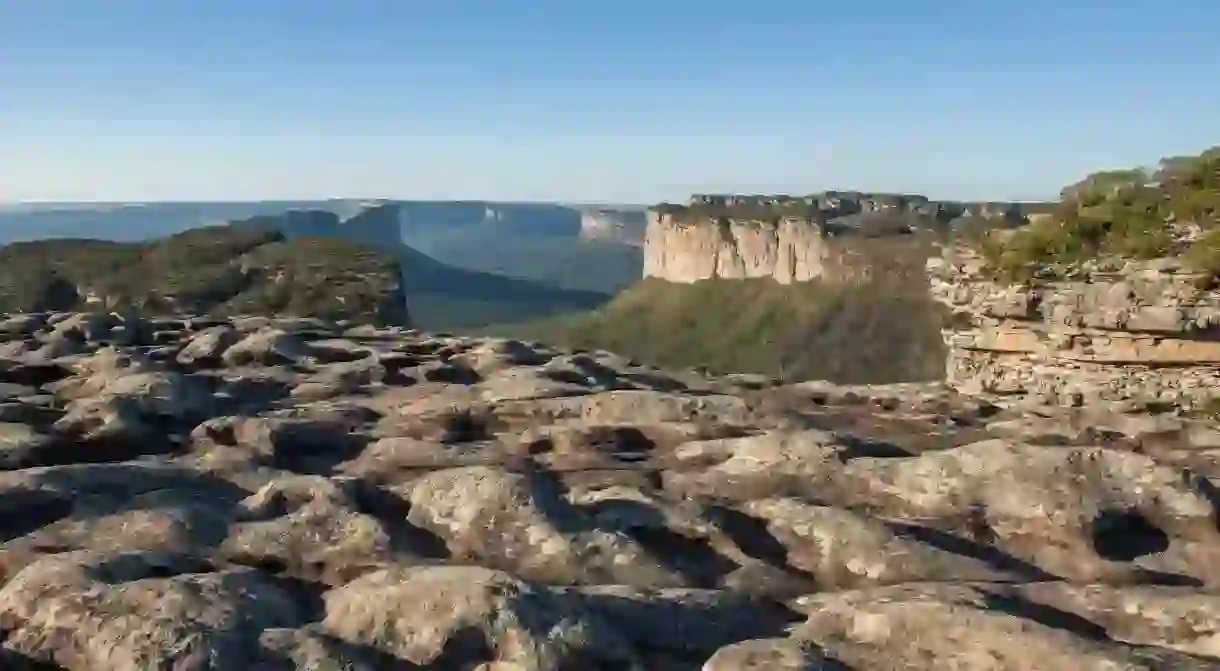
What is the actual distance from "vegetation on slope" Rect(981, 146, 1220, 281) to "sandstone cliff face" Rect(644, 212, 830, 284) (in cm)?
11585

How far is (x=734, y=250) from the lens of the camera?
519 ft

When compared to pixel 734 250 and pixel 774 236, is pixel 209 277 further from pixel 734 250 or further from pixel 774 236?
pixel 734 250

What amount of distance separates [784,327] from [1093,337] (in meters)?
112

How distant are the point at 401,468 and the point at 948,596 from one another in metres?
9.05

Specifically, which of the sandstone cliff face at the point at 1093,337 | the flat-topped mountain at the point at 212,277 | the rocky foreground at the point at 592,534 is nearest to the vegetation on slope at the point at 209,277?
the flat-topped mountain at the point at 212,277

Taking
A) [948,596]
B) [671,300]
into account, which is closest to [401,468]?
[948,596]

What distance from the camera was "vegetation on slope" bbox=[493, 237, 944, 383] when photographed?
11012 cm

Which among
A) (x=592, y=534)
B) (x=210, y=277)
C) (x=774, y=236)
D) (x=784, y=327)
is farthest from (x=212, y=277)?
(x=774, y=236)

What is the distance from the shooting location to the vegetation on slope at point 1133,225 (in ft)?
73.0

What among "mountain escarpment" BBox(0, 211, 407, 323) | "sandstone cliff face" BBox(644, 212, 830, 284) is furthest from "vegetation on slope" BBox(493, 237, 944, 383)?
"mountain escarpment" BBox(0, 211, 407, 323)

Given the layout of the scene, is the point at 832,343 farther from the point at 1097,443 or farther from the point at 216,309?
the point at 1097,443

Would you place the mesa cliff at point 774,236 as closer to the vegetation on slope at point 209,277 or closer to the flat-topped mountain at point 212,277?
the flat-topped mountain at point 212,277

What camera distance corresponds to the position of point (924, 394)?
22.2 m

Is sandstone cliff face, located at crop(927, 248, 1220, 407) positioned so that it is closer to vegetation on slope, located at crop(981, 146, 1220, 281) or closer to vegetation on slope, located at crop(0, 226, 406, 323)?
vegetation on slope, located at crop(981, 146, 1220, 281)
